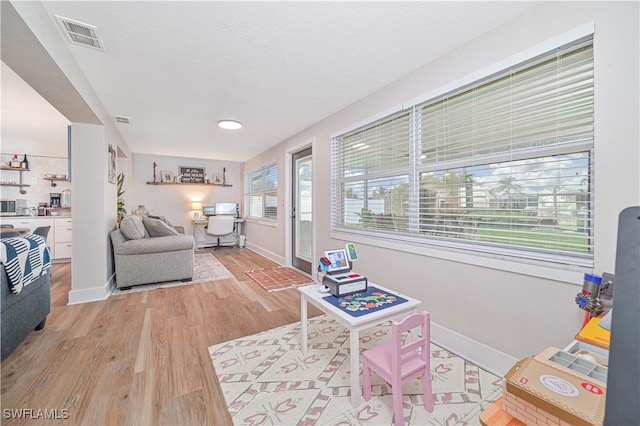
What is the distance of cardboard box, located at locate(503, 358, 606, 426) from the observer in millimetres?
580

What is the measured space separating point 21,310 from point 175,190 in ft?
16.2

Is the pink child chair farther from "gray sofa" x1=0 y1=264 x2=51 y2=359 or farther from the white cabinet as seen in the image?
the white cabinet

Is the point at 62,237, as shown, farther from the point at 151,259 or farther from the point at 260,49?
the point at 260,49

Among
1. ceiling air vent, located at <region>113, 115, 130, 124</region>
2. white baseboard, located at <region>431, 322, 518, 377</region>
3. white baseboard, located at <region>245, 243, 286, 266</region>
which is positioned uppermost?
ceiling air vent, located at <region>113, 115, 130, 124</region>

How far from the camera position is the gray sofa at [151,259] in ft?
10.9

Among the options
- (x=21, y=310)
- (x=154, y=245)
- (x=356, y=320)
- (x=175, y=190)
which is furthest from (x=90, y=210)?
(x=175, y=190)

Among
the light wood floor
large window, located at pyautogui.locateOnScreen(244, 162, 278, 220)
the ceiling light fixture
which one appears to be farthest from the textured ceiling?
the light wood floor

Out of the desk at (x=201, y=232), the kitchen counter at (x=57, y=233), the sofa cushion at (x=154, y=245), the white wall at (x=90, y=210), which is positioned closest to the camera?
the white wall at (x=90, y=210)

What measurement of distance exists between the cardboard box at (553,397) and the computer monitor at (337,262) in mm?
1257

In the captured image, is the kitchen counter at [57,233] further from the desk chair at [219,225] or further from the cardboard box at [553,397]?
the cardboard box at [553,397]

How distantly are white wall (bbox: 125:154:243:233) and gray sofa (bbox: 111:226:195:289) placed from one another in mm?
2762

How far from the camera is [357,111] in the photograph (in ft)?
9.65

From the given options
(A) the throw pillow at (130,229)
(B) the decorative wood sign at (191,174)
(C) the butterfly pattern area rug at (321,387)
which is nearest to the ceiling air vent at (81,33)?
(A) the throw pillow at (130,229)

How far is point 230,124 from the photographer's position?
3717 millimetres
